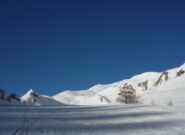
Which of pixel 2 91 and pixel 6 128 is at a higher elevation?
pixel 2 91

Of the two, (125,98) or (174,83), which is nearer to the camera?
(125,98)

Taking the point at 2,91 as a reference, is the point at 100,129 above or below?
below

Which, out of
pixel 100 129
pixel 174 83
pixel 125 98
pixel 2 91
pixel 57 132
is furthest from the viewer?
pixel 174 83

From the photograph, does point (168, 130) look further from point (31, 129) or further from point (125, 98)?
point (125, 98)

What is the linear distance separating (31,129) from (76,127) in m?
2.62

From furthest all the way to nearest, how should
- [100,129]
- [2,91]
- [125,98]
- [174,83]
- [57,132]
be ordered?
1. [174,83]
2. [2,91]
3. [125,98]
4. [100,129]
5. [57,132]

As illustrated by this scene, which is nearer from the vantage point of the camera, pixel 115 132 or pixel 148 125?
pixel 115 132

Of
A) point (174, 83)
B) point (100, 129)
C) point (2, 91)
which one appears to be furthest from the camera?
point (174, 83)

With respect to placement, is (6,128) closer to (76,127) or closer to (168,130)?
(76,127)

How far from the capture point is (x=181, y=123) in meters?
24.2

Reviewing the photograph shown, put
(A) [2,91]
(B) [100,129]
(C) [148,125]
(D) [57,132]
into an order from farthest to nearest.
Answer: (A) [2,91], (C) [148,125], (B) [100,129], (D) [57,132]

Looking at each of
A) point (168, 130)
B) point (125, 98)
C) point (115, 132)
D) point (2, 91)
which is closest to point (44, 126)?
point (115, 132)

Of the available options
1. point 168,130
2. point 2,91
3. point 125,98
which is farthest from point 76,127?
point 2,91

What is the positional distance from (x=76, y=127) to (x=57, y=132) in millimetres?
2658
